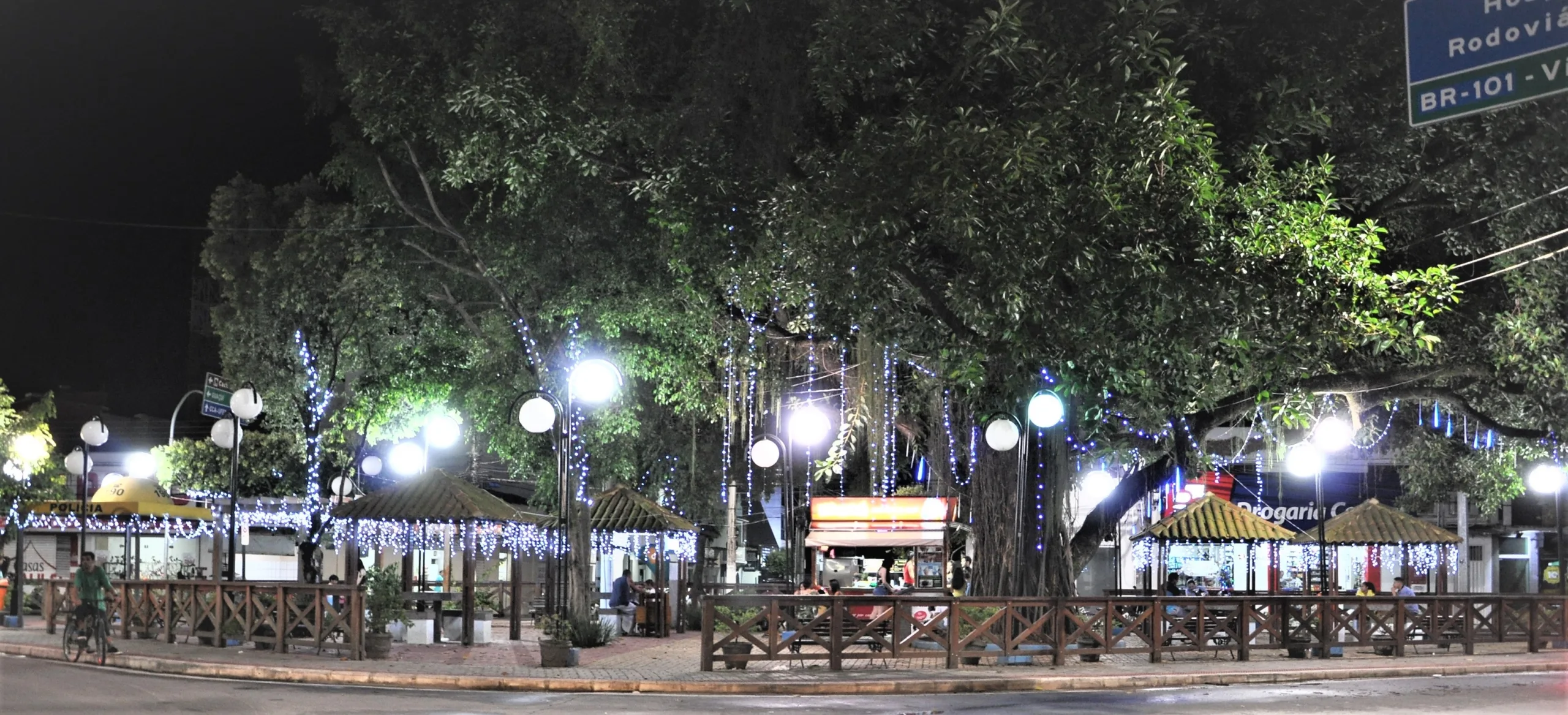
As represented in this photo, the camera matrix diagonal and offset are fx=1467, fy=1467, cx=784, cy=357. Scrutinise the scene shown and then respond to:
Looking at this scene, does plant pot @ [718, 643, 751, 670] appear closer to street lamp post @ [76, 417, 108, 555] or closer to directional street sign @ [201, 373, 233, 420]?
directional street sign @ [201, 373, 233, 420]

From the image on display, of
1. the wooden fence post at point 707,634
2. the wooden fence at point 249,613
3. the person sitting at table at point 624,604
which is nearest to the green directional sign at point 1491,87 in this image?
the wooden fence post at point 707,634

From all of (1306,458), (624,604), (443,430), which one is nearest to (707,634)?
(624,604)

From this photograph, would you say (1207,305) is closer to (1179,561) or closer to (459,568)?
(1179,561)

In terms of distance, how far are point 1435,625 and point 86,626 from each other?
20.2 meters

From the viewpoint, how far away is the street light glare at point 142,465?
40.3 metres

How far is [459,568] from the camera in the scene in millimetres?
43062

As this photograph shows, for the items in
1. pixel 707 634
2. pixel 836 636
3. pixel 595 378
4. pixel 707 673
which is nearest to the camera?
pixel 707 673

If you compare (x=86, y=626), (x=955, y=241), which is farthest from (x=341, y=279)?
(x=955, y=241)

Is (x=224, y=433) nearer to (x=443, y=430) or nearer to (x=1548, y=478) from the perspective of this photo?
(x=443, y=430)

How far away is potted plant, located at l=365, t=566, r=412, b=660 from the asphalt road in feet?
Result: 9.78

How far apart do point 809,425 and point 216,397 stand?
10260mm

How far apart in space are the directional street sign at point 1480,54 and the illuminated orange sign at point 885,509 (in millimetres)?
22826

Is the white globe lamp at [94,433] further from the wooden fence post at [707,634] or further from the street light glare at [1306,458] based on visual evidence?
the street light glare at [1306,458]

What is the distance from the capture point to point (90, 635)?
64.2 feet
